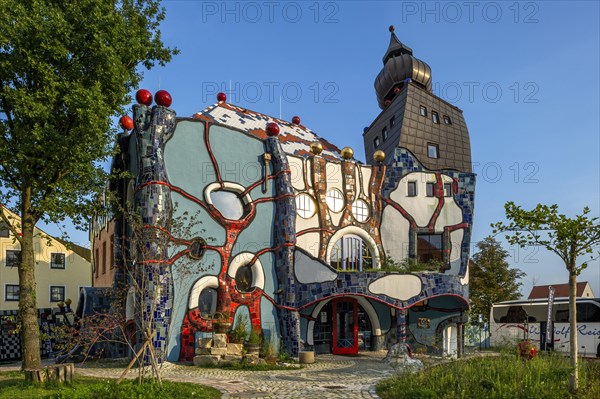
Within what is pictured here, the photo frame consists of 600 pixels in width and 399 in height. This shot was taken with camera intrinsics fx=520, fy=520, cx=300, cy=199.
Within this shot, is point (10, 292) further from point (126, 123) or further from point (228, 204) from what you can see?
point (228, 204)

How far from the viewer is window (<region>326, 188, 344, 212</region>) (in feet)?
66.8

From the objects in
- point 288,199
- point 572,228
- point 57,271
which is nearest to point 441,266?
point 288,199

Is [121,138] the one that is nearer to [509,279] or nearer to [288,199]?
[288,199]

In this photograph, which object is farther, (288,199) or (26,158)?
(288,199)

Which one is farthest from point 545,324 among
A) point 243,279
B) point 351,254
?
point 243,279

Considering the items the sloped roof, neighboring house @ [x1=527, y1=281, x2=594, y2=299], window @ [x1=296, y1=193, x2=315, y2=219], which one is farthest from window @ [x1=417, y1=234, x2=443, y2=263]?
neighboring house @ [x1=527, y1=281, x2=594, y2=299]

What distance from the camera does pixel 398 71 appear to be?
99.5 ft

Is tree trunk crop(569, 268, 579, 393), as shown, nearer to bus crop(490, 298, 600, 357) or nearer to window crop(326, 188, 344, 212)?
bus crop(490, 298, 600, 357)

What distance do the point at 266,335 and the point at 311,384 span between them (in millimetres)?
5671

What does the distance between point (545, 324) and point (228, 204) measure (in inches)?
545

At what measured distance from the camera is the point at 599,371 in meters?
10.0

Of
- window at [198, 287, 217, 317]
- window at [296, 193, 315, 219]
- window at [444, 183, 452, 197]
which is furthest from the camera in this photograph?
window at [444, 183, 452, 197]

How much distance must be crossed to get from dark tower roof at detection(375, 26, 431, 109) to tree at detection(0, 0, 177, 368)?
1960cm

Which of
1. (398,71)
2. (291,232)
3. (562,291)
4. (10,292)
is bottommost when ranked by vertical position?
(562,291)
